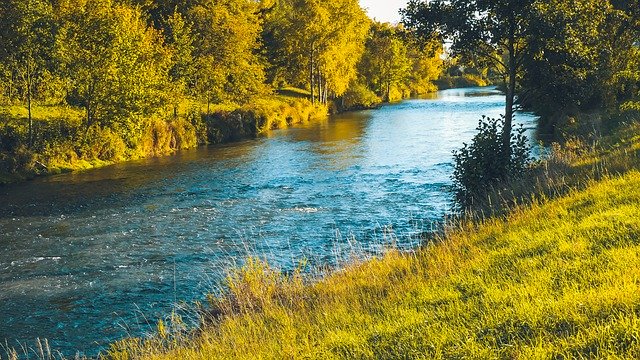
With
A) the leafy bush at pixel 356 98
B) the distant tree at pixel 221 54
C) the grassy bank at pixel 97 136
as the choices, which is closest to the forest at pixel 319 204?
the grassy bank at pixel 97 136

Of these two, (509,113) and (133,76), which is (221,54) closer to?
(133,76)

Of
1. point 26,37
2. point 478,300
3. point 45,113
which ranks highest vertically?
point 26,37

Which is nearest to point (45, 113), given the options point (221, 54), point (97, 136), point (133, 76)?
point (97, 136)

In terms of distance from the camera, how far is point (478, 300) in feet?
23.4

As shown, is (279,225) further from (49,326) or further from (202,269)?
(49,326)

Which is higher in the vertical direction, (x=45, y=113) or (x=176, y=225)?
(x=45, y=113)

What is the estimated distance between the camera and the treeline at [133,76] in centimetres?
3058

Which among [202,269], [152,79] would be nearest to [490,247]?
[202,269]

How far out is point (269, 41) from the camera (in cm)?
7606

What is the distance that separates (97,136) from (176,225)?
18.6m

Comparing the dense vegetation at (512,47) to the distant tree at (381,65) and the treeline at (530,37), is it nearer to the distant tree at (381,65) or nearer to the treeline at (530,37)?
the treeline at (530,37)

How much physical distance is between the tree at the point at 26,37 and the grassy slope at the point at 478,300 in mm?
25591

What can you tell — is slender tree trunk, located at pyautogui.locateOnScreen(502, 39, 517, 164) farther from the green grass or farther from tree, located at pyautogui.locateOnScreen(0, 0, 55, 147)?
the green grass

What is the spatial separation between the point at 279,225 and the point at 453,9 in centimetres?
1036
